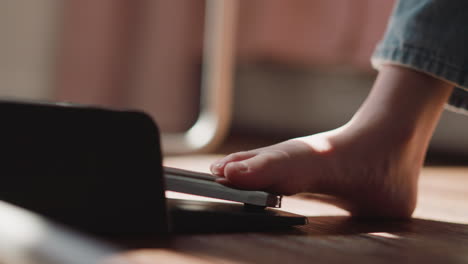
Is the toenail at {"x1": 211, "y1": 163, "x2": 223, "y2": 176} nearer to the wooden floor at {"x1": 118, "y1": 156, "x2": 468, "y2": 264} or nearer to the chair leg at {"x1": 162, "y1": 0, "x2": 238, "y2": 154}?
the wooden floor at {"x1": 118, "y1": 156, "x2": 468, "y2": 264}

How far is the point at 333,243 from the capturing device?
504 mm

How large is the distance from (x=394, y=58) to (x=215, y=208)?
0.28m

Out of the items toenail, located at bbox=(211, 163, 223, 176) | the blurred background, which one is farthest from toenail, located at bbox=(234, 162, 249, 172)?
the blurred background

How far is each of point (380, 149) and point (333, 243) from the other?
187mm

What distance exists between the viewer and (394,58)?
26.7 inches

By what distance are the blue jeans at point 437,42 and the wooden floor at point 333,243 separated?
6.6 inches

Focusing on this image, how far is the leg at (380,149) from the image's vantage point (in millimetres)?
629

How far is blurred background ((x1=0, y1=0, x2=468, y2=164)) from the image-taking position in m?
1.98

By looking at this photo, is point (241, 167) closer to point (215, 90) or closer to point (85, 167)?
point (85, 167)

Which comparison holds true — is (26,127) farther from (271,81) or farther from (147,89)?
(271,81)

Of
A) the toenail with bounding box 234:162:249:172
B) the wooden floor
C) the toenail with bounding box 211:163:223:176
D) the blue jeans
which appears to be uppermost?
the blue jeans

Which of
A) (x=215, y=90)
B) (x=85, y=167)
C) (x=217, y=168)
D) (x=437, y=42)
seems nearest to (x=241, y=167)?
(x=217, y=168)

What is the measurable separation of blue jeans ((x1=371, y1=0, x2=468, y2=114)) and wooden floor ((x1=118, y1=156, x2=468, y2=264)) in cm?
17

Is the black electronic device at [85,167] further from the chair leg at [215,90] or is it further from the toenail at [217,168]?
the chair leg at [215,90]
